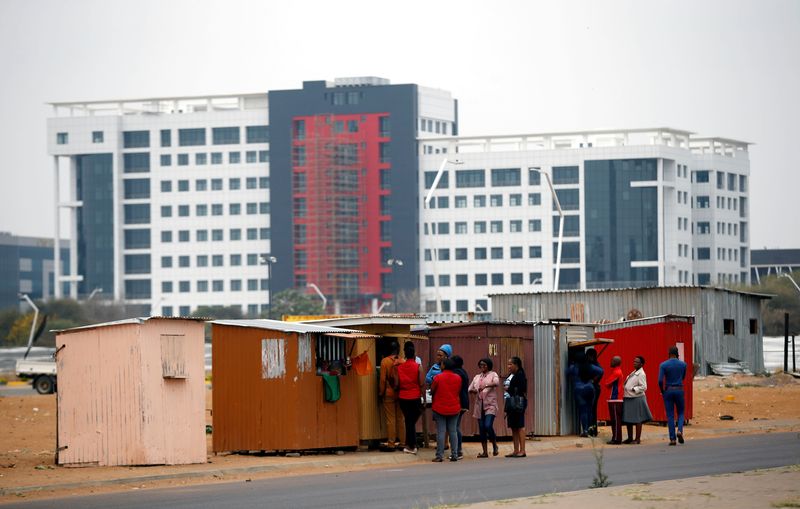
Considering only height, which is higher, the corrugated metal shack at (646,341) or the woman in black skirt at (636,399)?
the corrugated metal shack at (646,341)

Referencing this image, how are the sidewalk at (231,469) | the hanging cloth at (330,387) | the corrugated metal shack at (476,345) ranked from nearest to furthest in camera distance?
the sidewalk at (231,469)
the hanging cloth at (330,387)
the corrugated metal shack at (476,345)

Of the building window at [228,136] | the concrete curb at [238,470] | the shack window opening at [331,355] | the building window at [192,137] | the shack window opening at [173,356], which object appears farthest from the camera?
the building window at [228,136]

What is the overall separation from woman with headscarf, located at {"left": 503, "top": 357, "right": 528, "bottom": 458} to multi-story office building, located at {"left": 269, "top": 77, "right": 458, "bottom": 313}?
124 meters

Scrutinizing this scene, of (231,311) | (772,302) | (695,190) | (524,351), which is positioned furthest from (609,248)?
(524,351)

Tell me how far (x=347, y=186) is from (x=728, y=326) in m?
93.0

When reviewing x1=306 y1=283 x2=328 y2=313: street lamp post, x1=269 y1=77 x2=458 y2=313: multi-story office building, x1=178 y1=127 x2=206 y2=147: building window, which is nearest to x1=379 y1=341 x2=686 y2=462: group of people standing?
x1=306 y1=283 x2=328 y2=313: street lamp post

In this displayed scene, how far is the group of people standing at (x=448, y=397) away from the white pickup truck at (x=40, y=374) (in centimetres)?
3319

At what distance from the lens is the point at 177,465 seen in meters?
22.6

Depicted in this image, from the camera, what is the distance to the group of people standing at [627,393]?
85.6 feet

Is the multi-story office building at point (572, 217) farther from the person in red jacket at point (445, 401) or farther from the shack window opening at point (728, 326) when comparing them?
the person in red jacket at point (445, 401)

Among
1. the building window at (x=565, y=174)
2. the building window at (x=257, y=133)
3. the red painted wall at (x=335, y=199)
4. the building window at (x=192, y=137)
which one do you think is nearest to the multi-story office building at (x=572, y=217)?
the building window at (x=565, y=174)

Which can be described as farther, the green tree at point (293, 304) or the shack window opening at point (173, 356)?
the green tree at point (293, 304)

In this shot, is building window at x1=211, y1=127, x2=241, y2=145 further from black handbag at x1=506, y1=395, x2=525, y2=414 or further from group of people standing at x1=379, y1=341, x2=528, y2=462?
black handbag at x1=506, y1=395, x2=525, y2=414

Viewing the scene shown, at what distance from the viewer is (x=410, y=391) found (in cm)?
2400
